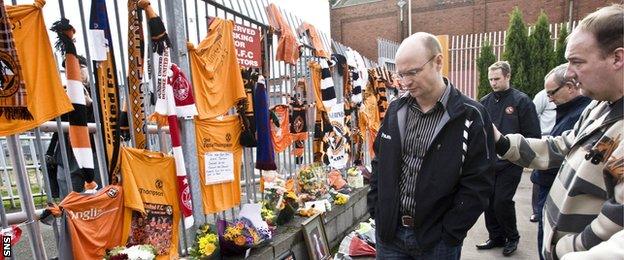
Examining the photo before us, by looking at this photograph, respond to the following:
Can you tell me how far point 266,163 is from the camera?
375 cm

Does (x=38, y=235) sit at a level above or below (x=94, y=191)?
below

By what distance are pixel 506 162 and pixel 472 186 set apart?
217cm

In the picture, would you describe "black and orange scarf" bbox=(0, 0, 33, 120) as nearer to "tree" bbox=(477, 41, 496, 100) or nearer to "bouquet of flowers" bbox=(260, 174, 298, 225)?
"bouquet of flowers" bbox=(260, 174, 298, 225)

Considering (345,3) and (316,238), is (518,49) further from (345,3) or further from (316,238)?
(345,3)

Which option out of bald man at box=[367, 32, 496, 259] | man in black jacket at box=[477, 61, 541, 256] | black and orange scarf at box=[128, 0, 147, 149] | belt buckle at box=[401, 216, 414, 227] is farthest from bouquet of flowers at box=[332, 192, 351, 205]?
black and orange scarf at box=[128, 0, 147, 149]

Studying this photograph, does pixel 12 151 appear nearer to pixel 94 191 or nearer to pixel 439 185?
pixel 94 191

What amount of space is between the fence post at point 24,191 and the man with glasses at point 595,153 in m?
2.70

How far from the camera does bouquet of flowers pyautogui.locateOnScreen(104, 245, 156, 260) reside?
90.0 inches

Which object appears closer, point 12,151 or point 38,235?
point 12,151

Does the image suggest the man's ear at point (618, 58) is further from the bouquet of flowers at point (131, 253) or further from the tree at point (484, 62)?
the tree at point (484, 62)

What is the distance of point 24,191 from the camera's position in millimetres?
2078

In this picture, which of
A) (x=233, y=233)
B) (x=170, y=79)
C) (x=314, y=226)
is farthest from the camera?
(x=314, y=226)

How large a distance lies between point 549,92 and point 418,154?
189 centimetres

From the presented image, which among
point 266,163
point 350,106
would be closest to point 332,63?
point 350,106
